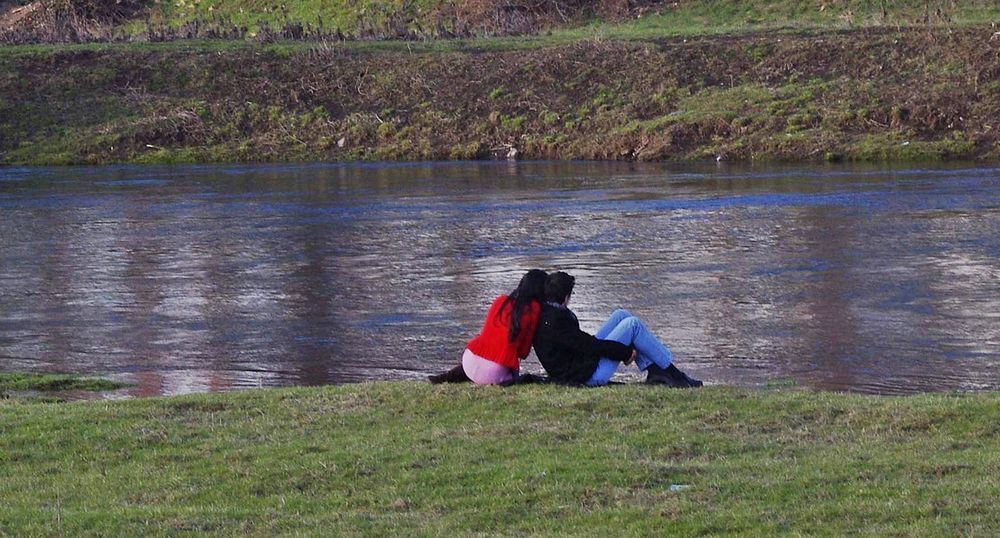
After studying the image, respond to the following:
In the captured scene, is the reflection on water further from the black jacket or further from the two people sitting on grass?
the black jacket

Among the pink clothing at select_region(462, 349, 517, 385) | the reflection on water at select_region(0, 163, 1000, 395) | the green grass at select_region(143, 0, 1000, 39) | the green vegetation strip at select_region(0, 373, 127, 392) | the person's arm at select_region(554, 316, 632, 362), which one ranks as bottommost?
the reflection on water at select_region(0, 163, 1000, 395)

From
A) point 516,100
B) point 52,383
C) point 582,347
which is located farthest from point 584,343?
point 516,100

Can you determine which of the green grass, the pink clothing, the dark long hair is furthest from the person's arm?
the green grass

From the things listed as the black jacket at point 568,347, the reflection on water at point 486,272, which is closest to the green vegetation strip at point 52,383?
the reflection on water at point 486,272

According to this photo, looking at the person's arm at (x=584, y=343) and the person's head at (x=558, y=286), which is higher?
the person's head at (x=558, y=286)

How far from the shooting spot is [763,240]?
21.1m

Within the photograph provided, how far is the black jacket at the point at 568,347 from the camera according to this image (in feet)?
34.7

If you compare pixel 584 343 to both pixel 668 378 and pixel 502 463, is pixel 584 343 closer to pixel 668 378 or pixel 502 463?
pixel 668 378

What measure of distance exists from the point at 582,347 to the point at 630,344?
0.39m

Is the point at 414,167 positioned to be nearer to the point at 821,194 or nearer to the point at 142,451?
the point at 821,194

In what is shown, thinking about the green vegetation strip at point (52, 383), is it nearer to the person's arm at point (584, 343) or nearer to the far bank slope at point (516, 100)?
the person's arm at point (584, 343)

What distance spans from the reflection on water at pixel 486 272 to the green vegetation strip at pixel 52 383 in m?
0.40

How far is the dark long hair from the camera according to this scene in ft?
34.6

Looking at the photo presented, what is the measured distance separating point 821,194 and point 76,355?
1593 centimetres
